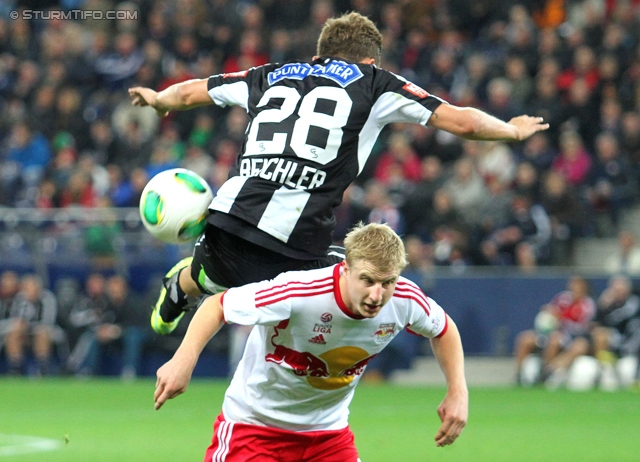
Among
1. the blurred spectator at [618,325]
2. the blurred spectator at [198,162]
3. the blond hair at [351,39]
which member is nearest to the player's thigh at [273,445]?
the blond hair at [351,39]

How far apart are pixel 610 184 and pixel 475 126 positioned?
10.8 meters

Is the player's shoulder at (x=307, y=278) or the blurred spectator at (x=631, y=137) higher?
the player's shoulder at (x=307, y=278)

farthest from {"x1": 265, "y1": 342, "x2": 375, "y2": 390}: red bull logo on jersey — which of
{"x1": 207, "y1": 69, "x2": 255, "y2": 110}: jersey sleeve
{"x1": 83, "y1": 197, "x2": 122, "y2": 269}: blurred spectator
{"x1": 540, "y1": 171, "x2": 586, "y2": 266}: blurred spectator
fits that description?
{"x1": 83, "y1": 197, "x2": 122, "y2": 269}: blurred spectator

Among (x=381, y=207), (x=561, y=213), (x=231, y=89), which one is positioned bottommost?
(x=381, y=207)

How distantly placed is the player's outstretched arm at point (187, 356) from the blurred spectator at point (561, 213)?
36.7 feet

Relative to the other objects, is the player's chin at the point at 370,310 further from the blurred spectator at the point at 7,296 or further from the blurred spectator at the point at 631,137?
the blurred spectator at the point at 7,296

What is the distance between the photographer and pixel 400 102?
6203 mm

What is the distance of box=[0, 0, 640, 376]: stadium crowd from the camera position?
16266mm

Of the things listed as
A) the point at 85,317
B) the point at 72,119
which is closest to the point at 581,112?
the point at 85,317

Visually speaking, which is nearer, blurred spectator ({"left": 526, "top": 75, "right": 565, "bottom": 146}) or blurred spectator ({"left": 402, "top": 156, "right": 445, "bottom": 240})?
blurred spectator ({"left": 402, "top": 156, "right": 445, "bottom": 240})

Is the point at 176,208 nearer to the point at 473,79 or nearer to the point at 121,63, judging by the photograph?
the point at 473,79

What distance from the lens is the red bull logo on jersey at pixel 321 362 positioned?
558 cm

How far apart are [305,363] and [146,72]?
1508 centimetres

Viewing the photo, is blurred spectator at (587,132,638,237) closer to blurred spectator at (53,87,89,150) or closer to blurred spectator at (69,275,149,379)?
blurred spectator at (69,275,149,379)
